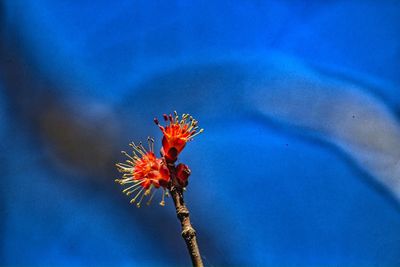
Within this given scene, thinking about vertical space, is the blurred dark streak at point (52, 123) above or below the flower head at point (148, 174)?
above

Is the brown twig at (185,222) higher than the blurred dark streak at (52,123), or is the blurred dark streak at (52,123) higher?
the blurred dark streak at (52,123)

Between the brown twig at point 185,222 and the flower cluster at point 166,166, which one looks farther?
the flower cluster at point 166,166

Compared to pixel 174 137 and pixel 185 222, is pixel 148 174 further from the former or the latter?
pixel 185 222

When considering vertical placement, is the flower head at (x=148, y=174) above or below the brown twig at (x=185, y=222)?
above

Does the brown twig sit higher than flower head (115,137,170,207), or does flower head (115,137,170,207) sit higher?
flower head (115,137,170,207)

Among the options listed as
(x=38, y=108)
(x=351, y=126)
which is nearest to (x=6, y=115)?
→ (x=38, y=108)

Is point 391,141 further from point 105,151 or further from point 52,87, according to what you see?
point 52,87

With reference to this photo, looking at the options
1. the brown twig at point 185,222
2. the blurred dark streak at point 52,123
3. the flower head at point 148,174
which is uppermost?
the blurred dark streak at point 52,123

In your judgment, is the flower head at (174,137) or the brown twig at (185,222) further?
the flower head at (174,137)

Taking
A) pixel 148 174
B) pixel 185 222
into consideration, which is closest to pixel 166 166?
→ pixel 148 174
